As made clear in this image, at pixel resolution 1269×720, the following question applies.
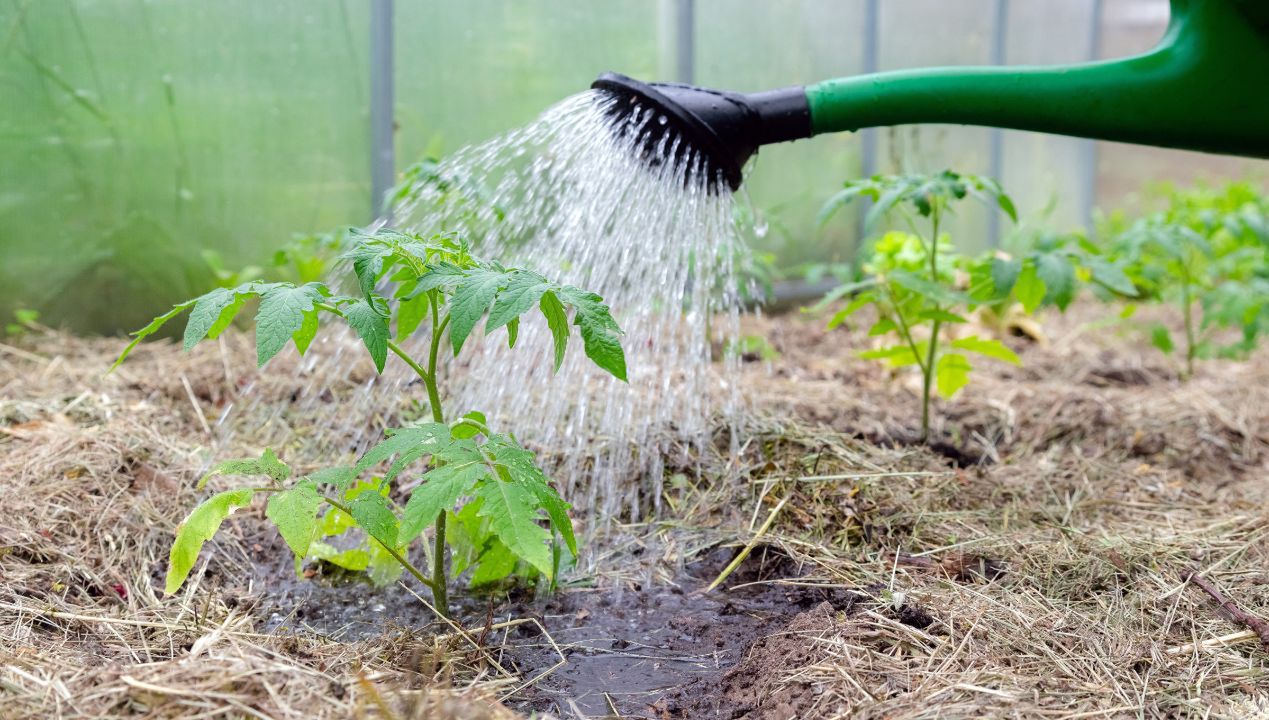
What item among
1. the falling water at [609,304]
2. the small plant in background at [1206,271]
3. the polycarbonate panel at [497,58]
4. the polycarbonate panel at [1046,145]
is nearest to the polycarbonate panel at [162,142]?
the polycarbonate panel at [497,58]

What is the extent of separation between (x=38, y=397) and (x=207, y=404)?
1.18ft

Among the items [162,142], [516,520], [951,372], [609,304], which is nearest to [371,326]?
[516,520]

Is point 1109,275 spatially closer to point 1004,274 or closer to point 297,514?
point 1004,274

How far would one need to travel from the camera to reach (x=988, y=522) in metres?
1.87

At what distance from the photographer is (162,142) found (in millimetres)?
3230

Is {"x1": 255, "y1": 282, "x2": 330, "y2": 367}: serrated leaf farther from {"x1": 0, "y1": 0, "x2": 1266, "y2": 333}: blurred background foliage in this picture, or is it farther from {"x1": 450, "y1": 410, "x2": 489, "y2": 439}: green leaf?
{"x1": 0, "y1": 0, "x2": 1266, "y2": 333}: blurred background foliage

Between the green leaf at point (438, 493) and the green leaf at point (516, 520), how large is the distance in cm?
3

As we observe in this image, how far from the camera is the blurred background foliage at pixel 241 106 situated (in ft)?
9.93

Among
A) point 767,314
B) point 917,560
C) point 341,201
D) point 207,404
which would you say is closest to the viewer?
point 917,560

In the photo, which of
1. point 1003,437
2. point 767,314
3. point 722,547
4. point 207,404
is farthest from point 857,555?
point 767,314

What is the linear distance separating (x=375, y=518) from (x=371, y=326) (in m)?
0.26

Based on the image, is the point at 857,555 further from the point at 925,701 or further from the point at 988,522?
the point at 925,701

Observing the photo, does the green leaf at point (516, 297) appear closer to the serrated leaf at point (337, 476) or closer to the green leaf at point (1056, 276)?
the serrated leaf at point (337, 476)

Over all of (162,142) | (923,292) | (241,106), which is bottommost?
(923,292)
